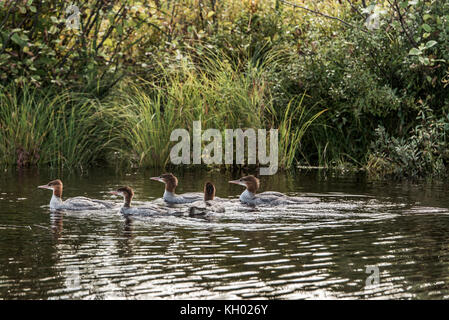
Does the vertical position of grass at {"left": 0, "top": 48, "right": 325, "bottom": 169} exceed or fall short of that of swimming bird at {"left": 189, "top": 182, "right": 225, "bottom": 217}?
it exceeds it

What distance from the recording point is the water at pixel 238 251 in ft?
26.4

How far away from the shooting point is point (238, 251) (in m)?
9.86

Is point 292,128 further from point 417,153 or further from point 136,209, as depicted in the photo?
point 136,209

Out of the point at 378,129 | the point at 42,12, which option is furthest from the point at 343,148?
the point at 42,12

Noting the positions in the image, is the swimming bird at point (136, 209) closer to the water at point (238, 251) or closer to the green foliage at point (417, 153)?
the water at point (238, 251)

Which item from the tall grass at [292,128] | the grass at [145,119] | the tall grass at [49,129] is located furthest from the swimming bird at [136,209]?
the tall grass at [292,128]

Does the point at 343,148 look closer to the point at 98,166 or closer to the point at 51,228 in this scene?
the point at 98,166

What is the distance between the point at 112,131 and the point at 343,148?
5.55 meters

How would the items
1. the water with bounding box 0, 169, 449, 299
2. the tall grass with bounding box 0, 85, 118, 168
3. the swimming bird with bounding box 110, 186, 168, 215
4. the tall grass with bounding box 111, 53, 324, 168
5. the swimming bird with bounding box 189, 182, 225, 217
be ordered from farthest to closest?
the tall grass with bounding box 0, 85, 118, 168 < the tall grass with bounding box 111, 53, 324, 168 < the swimming bird with bounding box 110, 186, 168, 215 < the swimming bird with bounding box 189, 182, 225, 217 < the water with bounding box 0, 169, 449, 299

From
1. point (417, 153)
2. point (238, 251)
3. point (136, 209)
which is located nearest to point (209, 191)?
point (136, 209)

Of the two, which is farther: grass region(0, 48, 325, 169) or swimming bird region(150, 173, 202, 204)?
grass region(0, 48, 325, 169)

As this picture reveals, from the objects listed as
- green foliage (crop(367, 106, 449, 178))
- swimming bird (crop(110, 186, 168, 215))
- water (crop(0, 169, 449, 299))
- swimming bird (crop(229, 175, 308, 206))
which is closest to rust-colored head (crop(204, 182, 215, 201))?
water (crop(0, 169, 449, 299))

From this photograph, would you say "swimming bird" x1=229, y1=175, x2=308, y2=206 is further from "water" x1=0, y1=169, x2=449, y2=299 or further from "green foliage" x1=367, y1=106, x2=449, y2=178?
"green foliage" x1=367, y1=106, x2=449, y2=178

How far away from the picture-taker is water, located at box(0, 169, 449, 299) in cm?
805
